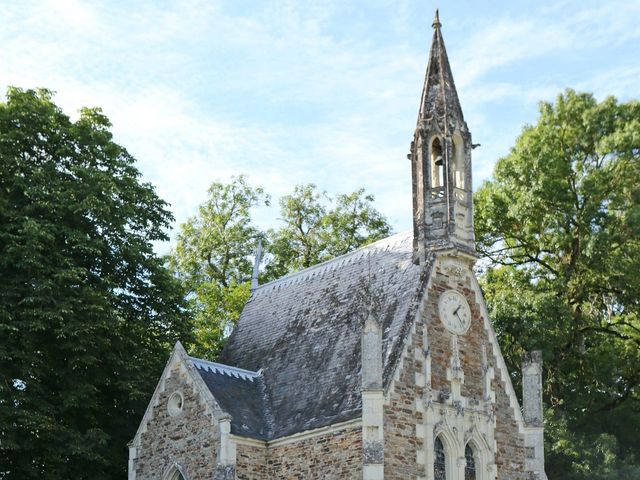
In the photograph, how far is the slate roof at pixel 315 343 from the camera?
31.5m

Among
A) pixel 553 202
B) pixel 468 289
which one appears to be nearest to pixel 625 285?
pixel 553 202

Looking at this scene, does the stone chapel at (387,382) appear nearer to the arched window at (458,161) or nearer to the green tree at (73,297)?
the arched window at (458,161)

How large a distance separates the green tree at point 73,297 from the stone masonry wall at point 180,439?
7.18ft

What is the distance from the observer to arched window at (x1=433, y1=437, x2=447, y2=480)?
30.7 meters

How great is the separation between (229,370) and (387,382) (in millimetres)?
6038

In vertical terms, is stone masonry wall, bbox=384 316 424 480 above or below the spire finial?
below

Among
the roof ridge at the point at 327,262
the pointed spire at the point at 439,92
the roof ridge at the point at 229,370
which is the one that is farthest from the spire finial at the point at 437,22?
the roof ridge at the point at 229,370

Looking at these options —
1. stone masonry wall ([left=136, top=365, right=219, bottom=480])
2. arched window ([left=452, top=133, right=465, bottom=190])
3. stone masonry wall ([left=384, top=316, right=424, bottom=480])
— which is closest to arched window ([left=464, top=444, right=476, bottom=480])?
stone masonry wall ([left=384, top=316, right=424, bottom=480])

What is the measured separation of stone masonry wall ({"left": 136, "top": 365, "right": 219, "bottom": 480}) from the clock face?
22.6 ft

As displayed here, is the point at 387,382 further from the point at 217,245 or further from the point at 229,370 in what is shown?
the point at 217,245

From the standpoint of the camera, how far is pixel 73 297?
3562 cm

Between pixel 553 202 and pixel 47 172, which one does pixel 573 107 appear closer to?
pixel 553 202

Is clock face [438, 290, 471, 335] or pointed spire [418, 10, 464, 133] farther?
pointed spire [418, 10, 464, 133]

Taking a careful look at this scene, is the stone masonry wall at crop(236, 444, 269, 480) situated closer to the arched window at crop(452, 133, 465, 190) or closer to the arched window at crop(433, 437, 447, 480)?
the arched window at crop(433, 437, 447, 480)
